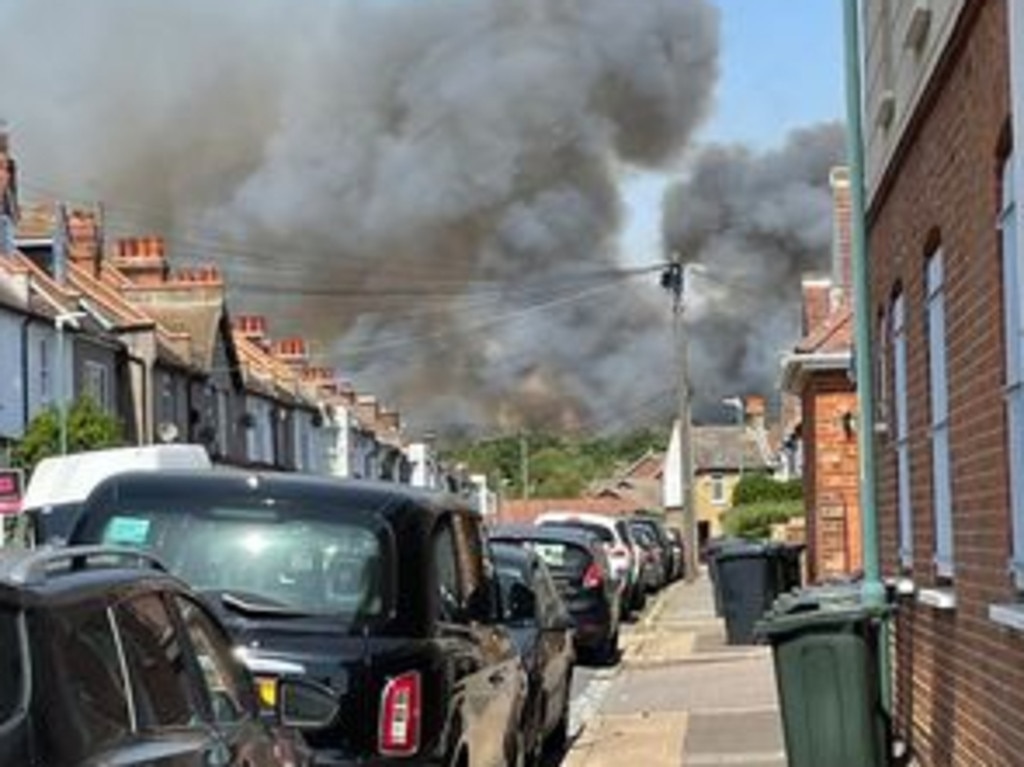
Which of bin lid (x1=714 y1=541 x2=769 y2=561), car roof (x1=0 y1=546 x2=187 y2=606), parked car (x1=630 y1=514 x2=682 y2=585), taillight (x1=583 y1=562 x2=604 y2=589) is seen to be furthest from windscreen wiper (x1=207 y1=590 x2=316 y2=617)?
parked car (x1=630 y1=514 x2=682 y2=585)

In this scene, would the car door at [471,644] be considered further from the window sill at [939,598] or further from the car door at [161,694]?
the car door at [161,694]

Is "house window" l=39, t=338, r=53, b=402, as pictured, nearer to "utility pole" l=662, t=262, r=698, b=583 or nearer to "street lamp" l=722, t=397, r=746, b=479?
"utility pole" l=662, t=262, r=698, b=583

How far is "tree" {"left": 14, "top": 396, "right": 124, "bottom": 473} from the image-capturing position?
35812mm

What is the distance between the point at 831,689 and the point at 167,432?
35.7m

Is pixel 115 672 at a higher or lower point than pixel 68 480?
lower

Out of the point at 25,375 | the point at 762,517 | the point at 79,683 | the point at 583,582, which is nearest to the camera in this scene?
the point at 79,683

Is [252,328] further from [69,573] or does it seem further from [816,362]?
[69,573]

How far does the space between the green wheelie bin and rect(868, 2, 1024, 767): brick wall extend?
362 millimetres

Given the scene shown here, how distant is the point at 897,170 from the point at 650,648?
14029 mm

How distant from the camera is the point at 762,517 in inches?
1943

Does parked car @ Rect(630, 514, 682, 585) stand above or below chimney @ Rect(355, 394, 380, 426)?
below

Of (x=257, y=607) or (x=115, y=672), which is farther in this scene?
(x=257, y=607)

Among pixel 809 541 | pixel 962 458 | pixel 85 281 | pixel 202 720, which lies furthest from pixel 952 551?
pixel 85 281

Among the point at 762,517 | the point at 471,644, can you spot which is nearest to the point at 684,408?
the point at 762,517
